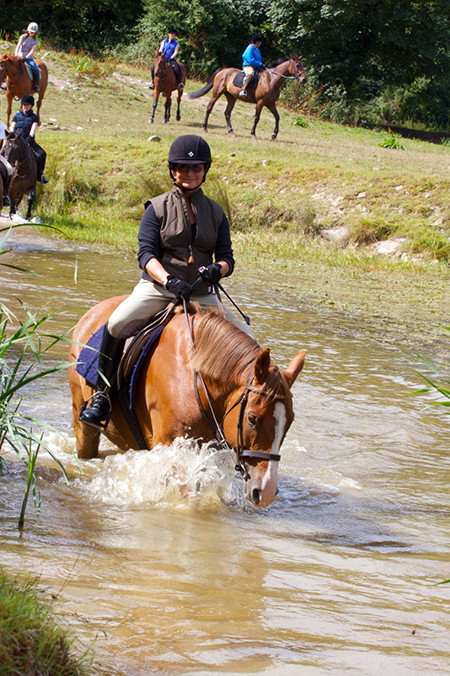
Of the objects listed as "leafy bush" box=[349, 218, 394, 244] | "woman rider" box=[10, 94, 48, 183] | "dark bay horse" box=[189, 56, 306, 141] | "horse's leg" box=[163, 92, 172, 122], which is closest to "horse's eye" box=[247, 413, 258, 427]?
"leafy bush" box=[349, 218, 394, 244]

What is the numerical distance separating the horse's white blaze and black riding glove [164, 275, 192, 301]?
3.34 feet

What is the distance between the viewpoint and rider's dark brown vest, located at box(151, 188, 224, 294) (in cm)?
477

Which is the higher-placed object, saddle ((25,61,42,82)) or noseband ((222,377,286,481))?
saddle ((25,61,42,82))

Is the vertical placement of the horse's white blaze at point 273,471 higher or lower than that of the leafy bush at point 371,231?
lower

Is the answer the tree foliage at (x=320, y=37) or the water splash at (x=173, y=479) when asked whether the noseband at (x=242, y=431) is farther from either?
the tree foliage at (x=320, y=37)

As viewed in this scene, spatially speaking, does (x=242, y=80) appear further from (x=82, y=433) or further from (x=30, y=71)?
(x=82, y=433)

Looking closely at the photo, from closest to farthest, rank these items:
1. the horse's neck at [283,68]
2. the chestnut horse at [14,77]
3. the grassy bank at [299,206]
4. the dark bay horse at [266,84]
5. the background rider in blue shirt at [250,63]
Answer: the grassy bank at [299,206], the chestnut horse at [14,77], the background rider in blue shirt at [250,63], the dark bay horse at [266,84], the horse's neck at [283,68]

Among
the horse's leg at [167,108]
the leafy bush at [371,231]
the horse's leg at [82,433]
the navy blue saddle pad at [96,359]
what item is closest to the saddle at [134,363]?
the navy blue saddle pad at [96,359]

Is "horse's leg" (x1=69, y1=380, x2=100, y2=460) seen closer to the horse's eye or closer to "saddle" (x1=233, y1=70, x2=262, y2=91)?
the horse's eye

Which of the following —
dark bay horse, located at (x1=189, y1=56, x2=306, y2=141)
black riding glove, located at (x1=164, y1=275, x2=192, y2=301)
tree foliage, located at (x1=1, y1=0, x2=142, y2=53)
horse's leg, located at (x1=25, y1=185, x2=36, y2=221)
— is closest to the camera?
black riding glove, located at (x1=164, y1=275, x2=192, y2=301)

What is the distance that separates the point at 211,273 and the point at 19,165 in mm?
12307

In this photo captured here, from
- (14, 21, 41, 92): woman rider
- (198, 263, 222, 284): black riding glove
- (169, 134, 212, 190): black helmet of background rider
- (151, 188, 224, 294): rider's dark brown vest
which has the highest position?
(14, 21, 41, 92): woman rider

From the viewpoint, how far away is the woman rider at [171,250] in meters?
4.76

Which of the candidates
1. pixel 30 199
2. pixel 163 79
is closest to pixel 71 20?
pixel 163 79
